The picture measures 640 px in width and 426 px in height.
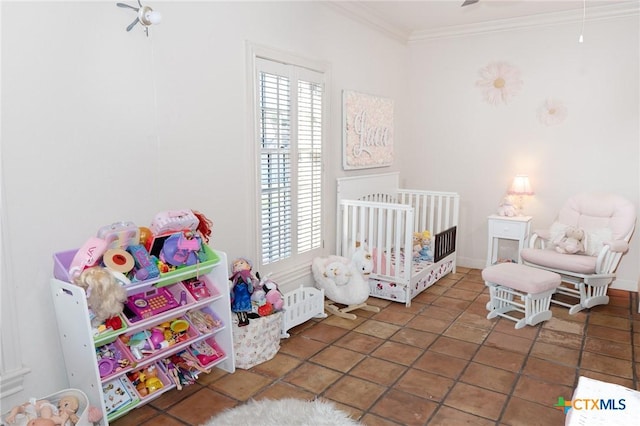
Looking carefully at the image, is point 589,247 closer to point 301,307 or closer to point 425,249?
point 425,249

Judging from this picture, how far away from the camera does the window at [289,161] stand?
310 centimetres

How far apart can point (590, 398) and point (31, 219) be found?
92.0 inches

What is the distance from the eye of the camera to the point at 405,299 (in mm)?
3646

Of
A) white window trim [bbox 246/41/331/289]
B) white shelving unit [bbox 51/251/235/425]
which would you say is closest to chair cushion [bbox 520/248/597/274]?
white window trim [bbox 246/41/331/289]

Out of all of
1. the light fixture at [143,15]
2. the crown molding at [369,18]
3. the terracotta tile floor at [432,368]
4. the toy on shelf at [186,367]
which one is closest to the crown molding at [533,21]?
the crown molding at [369,18]

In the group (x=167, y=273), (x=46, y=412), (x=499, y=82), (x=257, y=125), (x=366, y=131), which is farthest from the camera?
(x=499, y=82)

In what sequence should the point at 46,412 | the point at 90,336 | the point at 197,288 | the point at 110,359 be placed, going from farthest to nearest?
the point at 197,288 → the point at 110,359 → the point at 90,336 → the point at 46,412

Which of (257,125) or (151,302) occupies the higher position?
(257,125)

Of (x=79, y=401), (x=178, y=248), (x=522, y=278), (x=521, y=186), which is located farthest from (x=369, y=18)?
(x=79, y=401)

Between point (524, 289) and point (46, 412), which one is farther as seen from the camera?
point (524, 289)

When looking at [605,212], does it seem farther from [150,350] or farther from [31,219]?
[31,219]

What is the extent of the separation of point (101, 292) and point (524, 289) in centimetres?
271

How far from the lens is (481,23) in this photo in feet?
14.8

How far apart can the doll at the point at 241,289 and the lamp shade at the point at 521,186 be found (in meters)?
2.86
